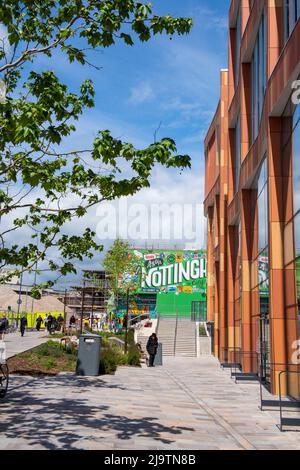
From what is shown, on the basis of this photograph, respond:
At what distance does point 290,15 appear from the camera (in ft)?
51.8

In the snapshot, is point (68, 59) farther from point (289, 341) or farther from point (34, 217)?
point (289, 341)

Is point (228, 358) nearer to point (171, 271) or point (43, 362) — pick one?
point (43, 362)

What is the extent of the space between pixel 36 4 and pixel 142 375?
12955 mm

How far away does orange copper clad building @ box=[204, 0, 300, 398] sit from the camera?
15.0 metres

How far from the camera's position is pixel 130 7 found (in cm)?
910

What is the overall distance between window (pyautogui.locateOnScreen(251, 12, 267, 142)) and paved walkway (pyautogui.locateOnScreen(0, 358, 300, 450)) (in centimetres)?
1169

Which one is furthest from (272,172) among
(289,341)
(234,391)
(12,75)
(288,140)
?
(12,75)

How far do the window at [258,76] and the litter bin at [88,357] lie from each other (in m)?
11.4

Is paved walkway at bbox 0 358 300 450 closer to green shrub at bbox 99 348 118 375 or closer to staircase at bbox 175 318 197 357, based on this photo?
green shrub at bbox 99 348 118 375

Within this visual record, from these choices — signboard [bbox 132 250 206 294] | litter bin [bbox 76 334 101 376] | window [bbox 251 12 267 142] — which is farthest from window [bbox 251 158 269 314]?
signboard [bbox 132 250 206 294]

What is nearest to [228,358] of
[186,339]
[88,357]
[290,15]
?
[88,357]

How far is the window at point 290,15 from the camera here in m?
15.0
